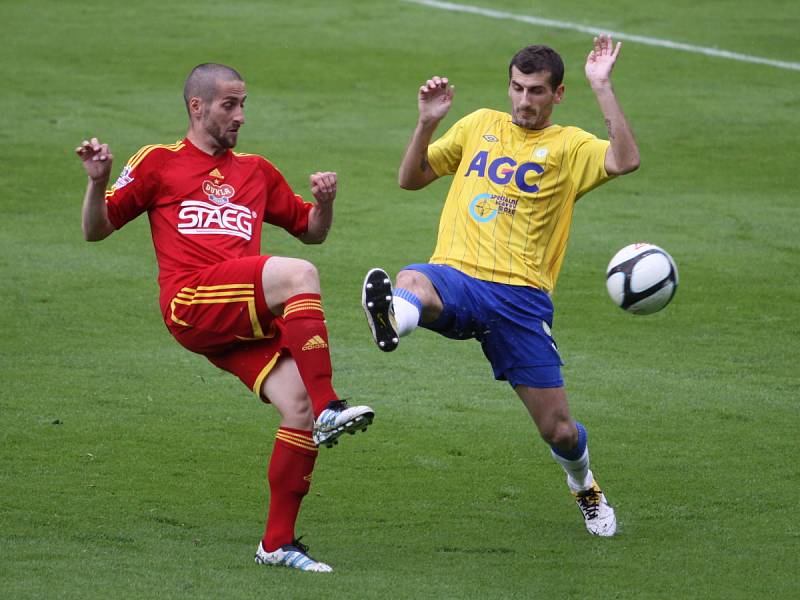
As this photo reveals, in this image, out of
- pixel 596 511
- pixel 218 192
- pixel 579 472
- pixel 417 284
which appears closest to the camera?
pixel 417 284

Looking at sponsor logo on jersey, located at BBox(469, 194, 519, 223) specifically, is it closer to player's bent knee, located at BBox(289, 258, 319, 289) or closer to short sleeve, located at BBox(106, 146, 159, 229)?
player's bent knee, located at BBox(289, 258, 319, 289)

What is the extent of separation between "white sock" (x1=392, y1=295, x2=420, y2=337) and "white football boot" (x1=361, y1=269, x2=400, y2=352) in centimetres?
9

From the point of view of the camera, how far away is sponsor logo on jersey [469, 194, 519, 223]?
7137mm

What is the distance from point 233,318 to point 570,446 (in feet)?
6.37

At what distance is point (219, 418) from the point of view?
9.17 meters

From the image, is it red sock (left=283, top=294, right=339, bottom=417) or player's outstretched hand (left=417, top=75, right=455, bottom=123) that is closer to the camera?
red sock (left=283, top=294, right=339, bottom=417)

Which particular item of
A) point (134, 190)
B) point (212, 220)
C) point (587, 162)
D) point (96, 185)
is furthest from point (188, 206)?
point (587, 162)

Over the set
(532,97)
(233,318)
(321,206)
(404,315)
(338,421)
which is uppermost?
(532,97)

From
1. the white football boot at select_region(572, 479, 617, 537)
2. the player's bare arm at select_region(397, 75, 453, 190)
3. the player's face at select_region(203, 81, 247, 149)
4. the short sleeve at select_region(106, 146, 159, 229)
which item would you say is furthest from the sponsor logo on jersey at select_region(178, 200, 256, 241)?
the white football boot at select_region(572, 479, 617, 537)

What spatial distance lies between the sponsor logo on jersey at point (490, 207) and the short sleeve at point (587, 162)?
0.34 m

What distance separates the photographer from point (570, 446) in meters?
7.24

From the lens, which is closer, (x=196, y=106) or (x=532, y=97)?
(x=196, y=106)

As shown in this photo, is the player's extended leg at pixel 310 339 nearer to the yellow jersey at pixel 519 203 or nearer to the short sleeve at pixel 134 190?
the short sleeve at pixel 134 190

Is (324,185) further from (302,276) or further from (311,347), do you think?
(311,347)
